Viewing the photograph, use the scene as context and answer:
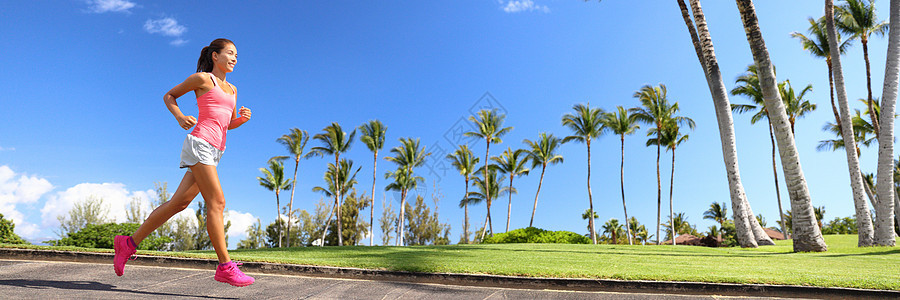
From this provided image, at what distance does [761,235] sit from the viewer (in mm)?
16500

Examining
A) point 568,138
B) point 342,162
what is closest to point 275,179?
point 342,162

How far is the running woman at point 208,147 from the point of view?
11.0 ft

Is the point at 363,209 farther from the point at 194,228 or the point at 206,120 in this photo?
the point at 206,120

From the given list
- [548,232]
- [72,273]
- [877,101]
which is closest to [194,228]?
[548,232]

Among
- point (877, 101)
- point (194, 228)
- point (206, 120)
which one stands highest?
point (877, 101)

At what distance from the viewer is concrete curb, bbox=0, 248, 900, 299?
487 cm

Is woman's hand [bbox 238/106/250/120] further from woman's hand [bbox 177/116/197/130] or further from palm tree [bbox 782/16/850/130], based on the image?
palm tree [bbox 782/16/850/130]

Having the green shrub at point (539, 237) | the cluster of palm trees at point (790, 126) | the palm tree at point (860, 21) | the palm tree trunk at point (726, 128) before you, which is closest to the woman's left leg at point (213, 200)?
the cluster of palm trees at point (790, 126)

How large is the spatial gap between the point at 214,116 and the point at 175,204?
2.55ft

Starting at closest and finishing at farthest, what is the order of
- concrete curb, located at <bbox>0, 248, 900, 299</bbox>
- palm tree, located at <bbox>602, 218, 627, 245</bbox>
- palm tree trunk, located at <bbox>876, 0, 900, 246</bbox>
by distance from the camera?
concrete curb, located at <bbox>0, 248, 900, 299</bbox>
palm tree trunk, located at <bbox>876, 0, 900, 246</bbox>
palm tree, located at <bbox>602, 218, 627, 245</bbox>

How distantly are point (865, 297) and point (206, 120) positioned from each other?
22.3ft

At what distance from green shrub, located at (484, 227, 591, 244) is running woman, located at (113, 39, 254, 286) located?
1936 cm

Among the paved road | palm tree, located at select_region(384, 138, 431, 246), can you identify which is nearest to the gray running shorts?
the paved road

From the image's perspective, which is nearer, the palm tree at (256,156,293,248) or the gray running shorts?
the gray running shorts
